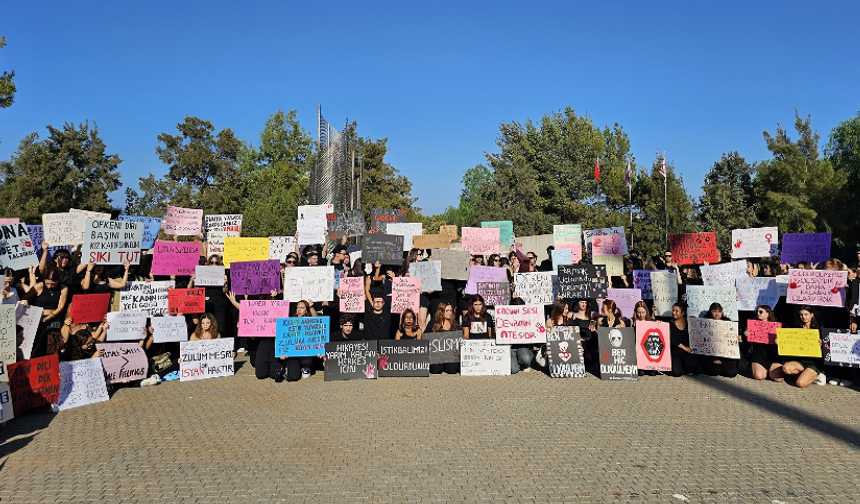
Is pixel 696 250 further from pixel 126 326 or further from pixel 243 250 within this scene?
pixel 126 326

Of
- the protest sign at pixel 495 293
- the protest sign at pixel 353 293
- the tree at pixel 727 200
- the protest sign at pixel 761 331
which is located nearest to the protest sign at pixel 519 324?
the protest sign at pixel 495 293

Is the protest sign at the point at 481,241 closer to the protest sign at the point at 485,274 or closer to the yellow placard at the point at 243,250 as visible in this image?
the protest sign at the point at 485,274

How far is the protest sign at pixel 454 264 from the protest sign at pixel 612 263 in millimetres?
3101

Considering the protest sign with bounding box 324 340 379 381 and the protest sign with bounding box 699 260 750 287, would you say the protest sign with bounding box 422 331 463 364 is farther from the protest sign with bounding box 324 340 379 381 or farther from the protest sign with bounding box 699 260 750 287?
the protest sign with bounding box 699 260 750 287

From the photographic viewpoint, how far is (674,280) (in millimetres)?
11703

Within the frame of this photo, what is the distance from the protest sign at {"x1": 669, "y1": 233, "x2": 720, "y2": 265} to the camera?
A: 41.9ft

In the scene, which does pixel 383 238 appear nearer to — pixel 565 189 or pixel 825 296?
pixel 825 296

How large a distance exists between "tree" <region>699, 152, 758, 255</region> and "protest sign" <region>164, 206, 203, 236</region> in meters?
32.1

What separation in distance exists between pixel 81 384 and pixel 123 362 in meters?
0.94

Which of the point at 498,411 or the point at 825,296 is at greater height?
the point at 825,296

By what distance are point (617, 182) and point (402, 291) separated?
131ft

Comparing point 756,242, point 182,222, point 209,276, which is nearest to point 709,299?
point 756,242

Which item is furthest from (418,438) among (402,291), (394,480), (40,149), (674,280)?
(40,149)

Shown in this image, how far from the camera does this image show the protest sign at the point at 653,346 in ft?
34.3
